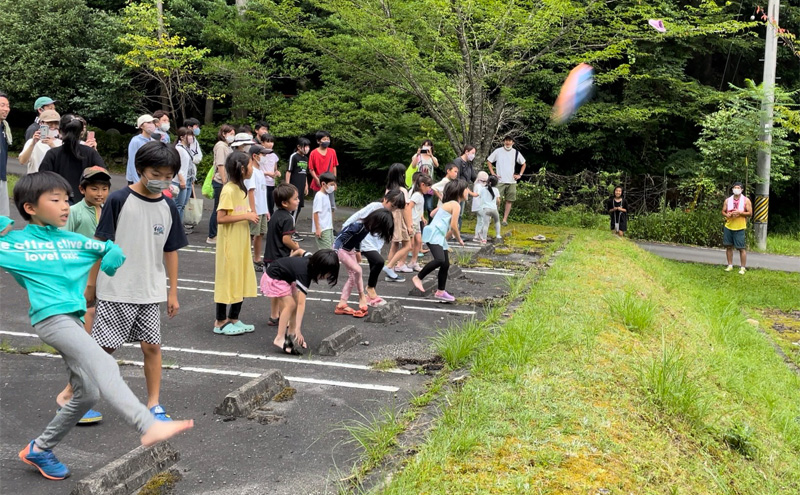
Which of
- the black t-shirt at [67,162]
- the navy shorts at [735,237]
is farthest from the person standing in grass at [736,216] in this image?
the black t-shirt at [67,162]

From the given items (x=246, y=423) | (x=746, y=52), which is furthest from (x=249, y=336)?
(x=746, y=52)

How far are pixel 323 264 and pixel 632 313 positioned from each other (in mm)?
3709

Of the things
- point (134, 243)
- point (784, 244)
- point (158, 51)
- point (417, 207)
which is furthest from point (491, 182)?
point (158, 51)

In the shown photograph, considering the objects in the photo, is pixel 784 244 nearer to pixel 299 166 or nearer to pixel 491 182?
pixel 491 182

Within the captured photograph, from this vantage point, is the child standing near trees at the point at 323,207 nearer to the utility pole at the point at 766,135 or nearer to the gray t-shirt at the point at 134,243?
the gray t-shirt at the point at 134,243

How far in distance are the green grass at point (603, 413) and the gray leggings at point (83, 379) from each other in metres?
1.46

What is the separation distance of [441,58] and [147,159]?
1257 cm

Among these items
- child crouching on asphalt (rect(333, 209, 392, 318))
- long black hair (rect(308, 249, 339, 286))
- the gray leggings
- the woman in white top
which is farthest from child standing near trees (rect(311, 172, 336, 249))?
the gray leggings

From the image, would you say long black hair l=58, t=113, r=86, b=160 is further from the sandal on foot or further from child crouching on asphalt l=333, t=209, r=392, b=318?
the sandal on foot

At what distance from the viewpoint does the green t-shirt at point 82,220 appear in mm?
5621

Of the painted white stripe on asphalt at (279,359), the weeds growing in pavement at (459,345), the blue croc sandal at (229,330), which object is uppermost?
the weeds growing in pavement at (459,345)

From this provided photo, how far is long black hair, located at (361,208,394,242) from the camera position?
25.7 ft

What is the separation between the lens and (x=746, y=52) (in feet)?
75.5

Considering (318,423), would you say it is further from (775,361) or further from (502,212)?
(502,212)
